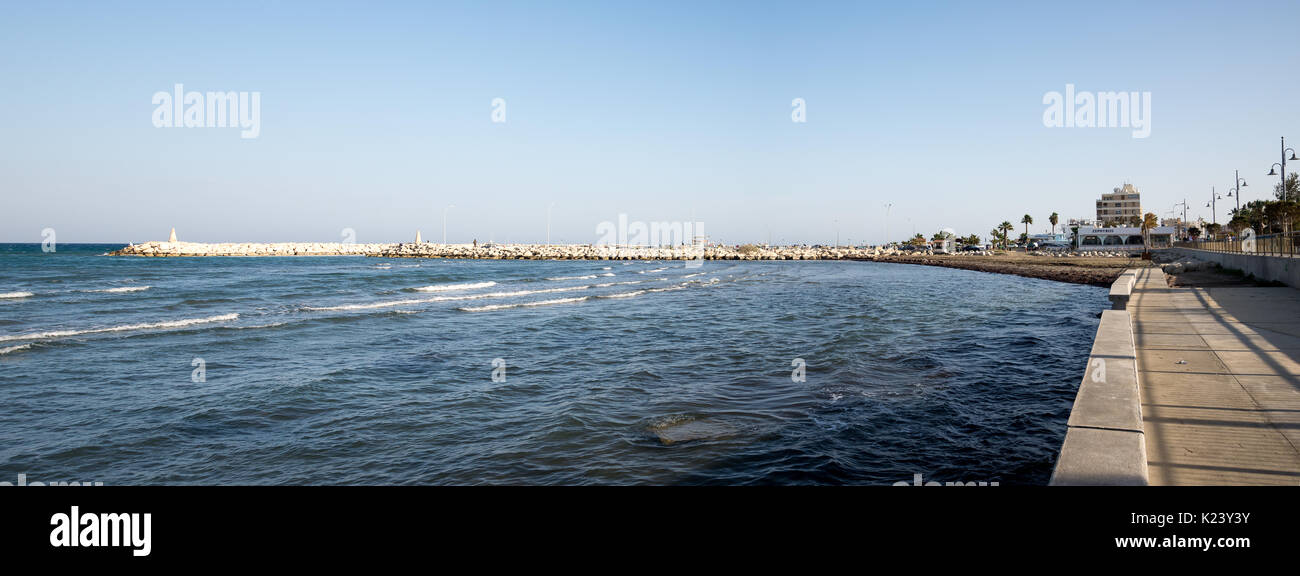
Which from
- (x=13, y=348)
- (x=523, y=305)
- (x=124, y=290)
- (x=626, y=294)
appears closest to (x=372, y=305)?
(x=523, y=305)

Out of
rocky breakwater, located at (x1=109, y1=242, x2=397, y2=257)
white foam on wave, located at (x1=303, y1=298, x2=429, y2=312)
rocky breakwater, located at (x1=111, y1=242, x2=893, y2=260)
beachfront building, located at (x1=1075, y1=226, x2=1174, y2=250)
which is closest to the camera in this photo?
white foam on wave, located at (x1=303, y1=298, x2=429, y2=312)

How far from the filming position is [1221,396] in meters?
7.04

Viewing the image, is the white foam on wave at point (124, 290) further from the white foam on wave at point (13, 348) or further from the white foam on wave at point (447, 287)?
the white foam on wave at point (13, 348)

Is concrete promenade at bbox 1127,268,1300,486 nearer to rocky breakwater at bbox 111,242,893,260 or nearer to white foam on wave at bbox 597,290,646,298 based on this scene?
white foam on wave at bbox 597,290,646,298

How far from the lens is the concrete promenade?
497 cm

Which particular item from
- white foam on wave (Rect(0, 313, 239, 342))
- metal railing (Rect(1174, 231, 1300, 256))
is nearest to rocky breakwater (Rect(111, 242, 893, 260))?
metal railing (Rect(1174, 231, 1300, 256))

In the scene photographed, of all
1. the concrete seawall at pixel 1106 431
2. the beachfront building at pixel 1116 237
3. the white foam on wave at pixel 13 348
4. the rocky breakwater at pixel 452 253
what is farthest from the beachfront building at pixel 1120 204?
the white foam on wave at pixel 13 348

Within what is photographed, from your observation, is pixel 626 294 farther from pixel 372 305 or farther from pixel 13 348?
pixel 13 348

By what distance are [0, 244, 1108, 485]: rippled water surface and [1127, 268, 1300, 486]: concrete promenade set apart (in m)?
1.35

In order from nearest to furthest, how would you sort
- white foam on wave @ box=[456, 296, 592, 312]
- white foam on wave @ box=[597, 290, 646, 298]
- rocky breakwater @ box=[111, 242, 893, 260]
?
white foam on wave @ box=[456, 296, 592, 312] < white foam on wave @ box=[597, 290, 646, 298] < rocky breakwater @ box=[111, 242, 893, 260]

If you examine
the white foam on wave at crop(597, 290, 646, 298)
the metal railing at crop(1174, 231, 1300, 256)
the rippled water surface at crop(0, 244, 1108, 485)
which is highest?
the metal railing at crop(1174, 231, 1300, 256)

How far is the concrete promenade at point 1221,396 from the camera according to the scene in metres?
4.97
